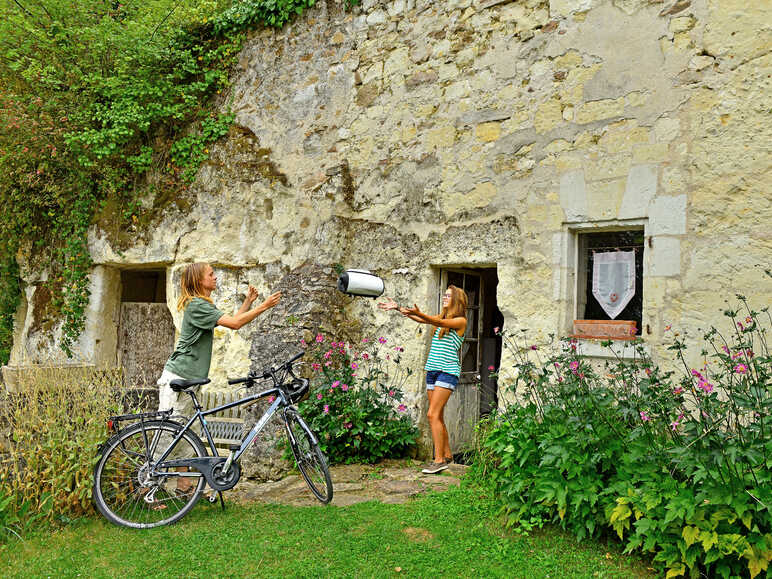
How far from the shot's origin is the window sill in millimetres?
5000

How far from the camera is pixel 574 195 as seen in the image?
18.0ft

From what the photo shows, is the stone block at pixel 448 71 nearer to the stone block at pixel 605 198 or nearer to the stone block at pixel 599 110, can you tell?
the stone block at pixel 599 110

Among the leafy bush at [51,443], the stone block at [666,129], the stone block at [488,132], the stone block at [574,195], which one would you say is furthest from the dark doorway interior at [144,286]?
the stone block at [666,129]

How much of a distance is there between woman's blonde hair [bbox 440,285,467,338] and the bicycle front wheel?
1737mm

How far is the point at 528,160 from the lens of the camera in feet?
18.9

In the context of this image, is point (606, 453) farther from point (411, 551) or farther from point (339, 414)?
point (339, 414)

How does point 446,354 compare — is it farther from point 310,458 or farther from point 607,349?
point 310,458

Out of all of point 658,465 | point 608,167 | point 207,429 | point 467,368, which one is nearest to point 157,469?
point 207,429

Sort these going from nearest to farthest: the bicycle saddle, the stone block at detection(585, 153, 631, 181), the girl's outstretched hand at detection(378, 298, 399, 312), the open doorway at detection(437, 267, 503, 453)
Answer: the bicycle saddle < the stone block at detection(585, 153, 631, 181) < the girl's outstretched hand at detection(378, 298, 399, 312) < the open doorway at detection(437, 267, 503, 453)

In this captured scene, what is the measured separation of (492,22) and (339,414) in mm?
3956

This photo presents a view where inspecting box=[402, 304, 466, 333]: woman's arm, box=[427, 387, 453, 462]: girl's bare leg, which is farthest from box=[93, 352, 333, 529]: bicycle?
box=[402, 304, 466, 333]: woman's arm

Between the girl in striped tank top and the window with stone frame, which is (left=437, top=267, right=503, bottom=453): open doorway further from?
the window with stone frame

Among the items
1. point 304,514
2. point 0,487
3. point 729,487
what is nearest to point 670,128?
point 729,487

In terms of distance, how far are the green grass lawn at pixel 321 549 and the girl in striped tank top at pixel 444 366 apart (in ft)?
4.13
